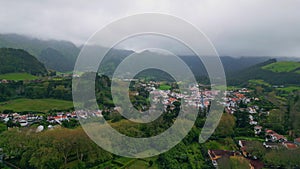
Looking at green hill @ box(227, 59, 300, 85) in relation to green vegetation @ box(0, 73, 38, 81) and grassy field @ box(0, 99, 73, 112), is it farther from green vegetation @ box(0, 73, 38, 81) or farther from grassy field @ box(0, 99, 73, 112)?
green vegetation @ box(0, 73, 38, 81)

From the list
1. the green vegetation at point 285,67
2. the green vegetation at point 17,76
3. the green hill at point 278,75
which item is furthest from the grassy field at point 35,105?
the green vegetation at point 285,67

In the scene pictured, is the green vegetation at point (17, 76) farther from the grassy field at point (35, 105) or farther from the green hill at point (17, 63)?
the grassy field at point (35, 105)

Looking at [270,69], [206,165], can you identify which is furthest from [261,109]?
[270,69]

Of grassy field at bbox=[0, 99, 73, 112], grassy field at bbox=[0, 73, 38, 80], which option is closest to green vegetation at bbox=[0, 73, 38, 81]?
grassy field at bbox=[0, 73, 38, 80]

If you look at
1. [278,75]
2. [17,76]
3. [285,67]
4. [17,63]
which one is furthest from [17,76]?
[285,67]

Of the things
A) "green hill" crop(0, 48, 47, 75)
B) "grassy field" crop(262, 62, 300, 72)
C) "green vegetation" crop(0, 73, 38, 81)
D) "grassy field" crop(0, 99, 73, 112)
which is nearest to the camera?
"grassy field" crop(0, 99, 73, 112)

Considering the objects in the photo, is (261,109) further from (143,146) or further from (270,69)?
(270,69)
